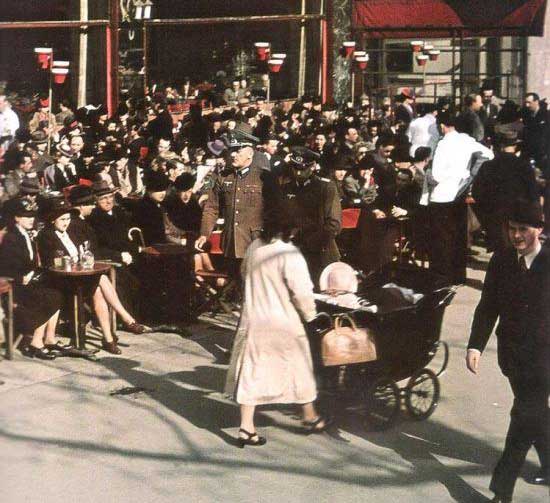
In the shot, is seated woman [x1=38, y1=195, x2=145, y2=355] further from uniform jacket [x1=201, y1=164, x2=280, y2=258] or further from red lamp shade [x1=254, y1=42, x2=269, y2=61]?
red lamp shade [x1=254, y1=42, x2=269, y2=61]

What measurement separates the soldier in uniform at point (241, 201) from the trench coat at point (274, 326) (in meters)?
3.04

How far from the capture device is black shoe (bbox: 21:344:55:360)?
458 inches

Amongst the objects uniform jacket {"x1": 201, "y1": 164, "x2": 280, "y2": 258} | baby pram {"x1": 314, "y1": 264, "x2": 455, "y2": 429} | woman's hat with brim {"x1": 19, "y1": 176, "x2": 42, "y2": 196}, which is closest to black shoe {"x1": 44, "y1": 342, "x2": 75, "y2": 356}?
uniform jacket {"x1": 201, "y1": 164, "x2": 280, "y2": 258}

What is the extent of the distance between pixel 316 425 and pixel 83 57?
19.9m

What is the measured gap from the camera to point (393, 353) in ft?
30.1

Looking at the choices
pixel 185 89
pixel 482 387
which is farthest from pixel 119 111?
pixel 482 387

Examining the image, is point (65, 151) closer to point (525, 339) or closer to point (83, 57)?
point (525, 339)

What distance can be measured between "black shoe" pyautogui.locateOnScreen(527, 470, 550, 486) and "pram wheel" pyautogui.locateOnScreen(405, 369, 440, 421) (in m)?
1.50

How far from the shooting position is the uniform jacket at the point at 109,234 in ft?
42.0

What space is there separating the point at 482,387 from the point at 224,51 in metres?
23.0

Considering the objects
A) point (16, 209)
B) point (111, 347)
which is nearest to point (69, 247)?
point (16, 209)

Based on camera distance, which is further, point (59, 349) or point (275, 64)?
point (275, 64)

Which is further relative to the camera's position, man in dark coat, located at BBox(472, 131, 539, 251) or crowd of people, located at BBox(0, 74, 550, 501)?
man in dark coat, located at BBox(472, 131, 539, 251)

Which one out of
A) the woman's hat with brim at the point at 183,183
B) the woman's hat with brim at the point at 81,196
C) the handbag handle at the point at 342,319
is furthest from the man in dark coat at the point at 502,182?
the woman's hat with brim at the point at 81,196
